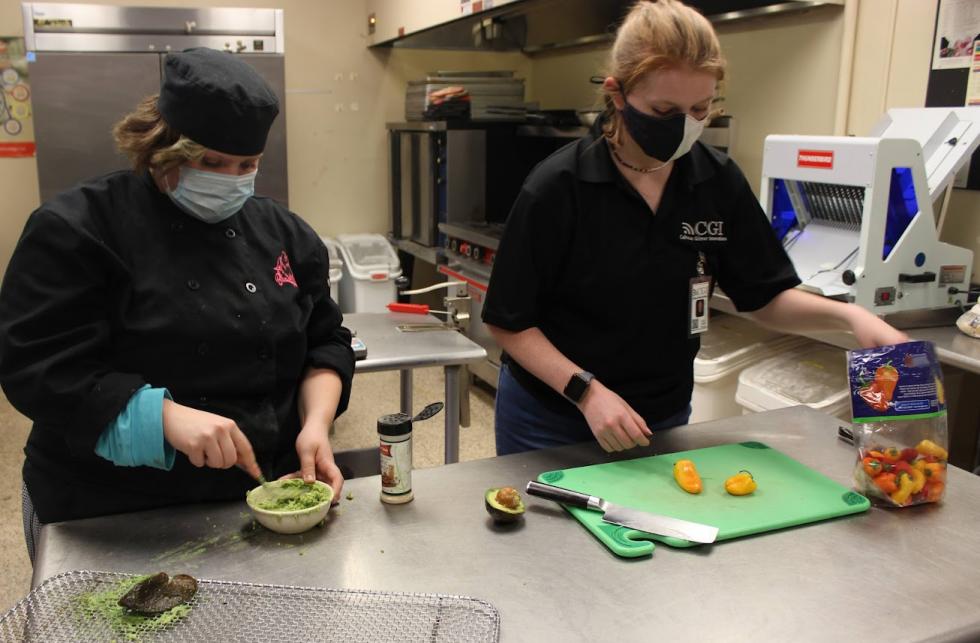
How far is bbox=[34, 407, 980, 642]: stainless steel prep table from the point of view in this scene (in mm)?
971

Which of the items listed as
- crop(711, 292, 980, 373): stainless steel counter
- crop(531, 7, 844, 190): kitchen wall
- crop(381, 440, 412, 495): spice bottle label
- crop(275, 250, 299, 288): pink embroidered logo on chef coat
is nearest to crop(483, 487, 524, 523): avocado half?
crop(381, 440, 412, 495): spice bottle label

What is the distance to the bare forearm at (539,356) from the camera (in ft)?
4.56

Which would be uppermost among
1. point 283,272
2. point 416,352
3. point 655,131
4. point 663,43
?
point 663,43

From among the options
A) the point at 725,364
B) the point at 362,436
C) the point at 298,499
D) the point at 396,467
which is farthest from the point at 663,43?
the point at 362,436

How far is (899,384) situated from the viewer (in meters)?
1.24

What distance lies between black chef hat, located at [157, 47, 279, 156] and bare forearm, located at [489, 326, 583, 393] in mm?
536

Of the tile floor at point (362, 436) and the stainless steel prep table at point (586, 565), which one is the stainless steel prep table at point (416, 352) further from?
the stainless steel prep table at point (586, 565)

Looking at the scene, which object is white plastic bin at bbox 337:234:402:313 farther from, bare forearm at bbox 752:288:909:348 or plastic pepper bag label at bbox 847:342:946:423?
plastic pepper bag label at bbox 847:342:946:423

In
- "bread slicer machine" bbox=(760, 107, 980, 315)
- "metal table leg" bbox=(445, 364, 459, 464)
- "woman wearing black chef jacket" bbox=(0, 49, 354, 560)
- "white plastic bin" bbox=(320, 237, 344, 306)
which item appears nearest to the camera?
"woman wearing black chef jacket" bbox=(0, 49, 354, 560)

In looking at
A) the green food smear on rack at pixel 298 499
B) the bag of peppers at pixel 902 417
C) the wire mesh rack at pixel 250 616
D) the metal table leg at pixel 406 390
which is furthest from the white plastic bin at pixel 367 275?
the wire mesh rack at pixel 250 616

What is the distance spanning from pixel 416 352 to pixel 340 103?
A: 301cm

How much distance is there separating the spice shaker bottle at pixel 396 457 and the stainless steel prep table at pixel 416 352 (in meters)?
0.92

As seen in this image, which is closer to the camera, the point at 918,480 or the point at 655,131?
the point at 918,480

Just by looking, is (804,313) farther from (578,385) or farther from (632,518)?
(632,518)
